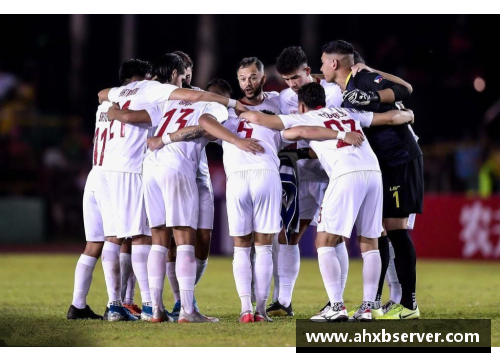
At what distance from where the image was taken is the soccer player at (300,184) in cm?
892

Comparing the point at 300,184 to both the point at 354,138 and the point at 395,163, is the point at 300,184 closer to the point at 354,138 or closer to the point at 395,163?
the point at 395,163

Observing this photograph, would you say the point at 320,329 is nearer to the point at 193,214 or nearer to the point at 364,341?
the point at 364,341

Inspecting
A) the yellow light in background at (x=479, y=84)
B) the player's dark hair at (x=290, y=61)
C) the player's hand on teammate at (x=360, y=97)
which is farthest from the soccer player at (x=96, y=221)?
the yellow light in background at (x=479, y=84)

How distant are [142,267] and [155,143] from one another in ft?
3.73

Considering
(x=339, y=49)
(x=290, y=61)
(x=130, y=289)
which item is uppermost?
(x=339, y=49)

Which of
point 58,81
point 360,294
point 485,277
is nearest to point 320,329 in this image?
point 360,294

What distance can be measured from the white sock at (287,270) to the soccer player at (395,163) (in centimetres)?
85

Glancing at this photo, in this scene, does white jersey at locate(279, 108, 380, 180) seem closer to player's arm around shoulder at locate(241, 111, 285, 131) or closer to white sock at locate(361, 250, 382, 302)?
player's arm around shoulder at locate(241, 111, 285, 131)

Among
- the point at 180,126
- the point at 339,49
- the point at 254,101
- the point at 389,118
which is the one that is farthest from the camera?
the point at 254,101

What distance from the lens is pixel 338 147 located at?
8.20 metres

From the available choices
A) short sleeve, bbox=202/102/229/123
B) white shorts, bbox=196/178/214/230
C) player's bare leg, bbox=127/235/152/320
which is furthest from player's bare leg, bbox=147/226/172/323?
short sleeve, bbox=202/102/229/123

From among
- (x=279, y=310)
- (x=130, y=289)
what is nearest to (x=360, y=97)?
(x=279, y=310)

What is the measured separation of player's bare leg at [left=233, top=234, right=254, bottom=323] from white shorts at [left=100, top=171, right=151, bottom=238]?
→ 95cm

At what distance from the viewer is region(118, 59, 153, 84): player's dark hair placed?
8.98 meters
